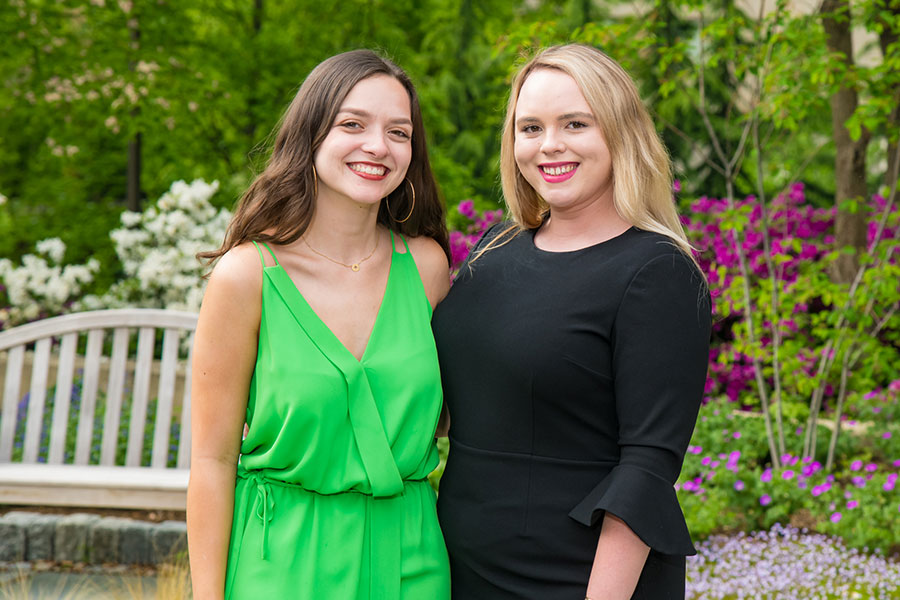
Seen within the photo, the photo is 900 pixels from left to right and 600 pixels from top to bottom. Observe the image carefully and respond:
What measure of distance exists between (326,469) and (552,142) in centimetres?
88

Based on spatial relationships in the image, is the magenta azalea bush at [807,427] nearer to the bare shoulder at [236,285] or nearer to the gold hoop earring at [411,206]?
the gold hoop earring at [411,206]

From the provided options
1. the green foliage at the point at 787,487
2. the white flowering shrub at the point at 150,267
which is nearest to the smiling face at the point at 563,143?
the green foliage at the point at 787,487

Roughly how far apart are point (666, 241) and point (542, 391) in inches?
16.5

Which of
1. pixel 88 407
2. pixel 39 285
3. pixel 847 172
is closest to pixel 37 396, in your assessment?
pixel 88 407

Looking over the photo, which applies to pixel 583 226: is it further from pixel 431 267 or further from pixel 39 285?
pixel 39 285

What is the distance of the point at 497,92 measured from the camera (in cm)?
979

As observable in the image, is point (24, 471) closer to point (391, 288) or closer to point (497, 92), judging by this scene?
point (391, 288)

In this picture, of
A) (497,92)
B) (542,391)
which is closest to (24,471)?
(542,391)

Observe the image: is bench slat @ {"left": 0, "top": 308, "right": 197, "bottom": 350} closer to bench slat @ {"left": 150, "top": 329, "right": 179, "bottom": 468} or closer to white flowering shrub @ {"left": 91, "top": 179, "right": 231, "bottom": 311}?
bench slat @ {"left": 150, "top": 329, "right": 179, "bottom": 468}

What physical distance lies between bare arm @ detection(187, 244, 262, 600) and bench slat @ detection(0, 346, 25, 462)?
318cm

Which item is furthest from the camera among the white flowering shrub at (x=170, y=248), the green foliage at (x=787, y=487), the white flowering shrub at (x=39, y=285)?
the white flowering shrub at (x=39, y=285)

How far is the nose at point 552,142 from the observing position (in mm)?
1941

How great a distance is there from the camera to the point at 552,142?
1945 mm

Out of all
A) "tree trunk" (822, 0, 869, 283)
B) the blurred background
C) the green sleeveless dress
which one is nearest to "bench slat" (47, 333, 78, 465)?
the blurred background
